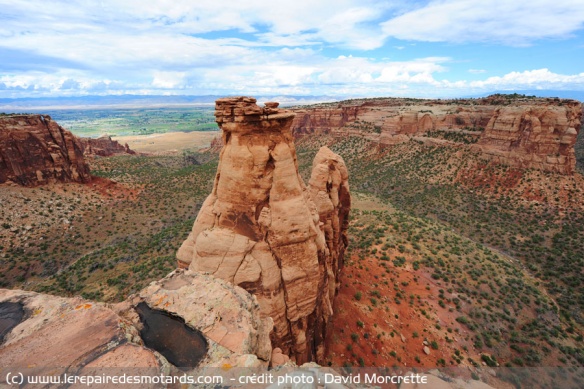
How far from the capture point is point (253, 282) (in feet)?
40.3

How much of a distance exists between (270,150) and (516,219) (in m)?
50.6

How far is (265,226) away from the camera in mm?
13109

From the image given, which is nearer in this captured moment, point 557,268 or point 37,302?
point 37,302

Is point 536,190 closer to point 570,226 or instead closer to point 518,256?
point 570,226

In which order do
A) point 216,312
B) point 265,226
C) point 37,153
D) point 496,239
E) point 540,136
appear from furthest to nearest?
point 540,136, point 37,153, point 496,239, point 265,226, point 216,312

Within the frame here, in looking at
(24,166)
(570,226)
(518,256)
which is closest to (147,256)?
(24,166)

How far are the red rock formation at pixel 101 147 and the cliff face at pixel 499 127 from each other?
289 ft

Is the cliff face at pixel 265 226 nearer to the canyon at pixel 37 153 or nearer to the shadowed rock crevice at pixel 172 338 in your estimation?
the shadowed rock crevice at pixel 172 338

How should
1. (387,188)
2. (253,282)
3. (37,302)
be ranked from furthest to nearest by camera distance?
(387,188) < (253,282) < (37,302)

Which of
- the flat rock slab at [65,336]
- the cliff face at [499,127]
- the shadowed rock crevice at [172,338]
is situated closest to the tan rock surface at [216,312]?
the shadowed rock crevice at [172,338]

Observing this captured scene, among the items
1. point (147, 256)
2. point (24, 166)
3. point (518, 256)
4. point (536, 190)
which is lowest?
point (518, 256)

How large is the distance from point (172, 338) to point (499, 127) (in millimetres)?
71311

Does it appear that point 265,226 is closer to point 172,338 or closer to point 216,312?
point 216,312

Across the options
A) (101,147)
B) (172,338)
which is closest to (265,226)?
(172,338)
